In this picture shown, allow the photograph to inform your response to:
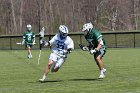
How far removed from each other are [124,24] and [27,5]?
50.1ft

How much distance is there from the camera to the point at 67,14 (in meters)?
71.1

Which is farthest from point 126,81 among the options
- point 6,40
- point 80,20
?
point 80,20

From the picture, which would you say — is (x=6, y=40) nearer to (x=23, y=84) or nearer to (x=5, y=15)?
(x=5, y=15)

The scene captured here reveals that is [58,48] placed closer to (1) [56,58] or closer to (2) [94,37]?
(1) [56,58]

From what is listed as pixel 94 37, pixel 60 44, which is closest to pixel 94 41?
pixel 94 37

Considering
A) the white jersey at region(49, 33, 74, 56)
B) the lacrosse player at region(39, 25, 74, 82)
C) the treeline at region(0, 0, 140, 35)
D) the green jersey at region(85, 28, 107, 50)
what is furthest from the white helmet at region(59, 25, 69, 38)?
the treeline at region(0, 0, 140, 35)

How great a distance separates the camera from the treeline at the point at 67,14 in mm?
70750

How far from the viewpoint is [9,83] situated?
1573cm

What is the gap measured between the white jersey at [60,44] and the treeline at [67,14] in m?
52.7

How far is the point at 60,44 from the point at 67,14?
55235 millimetres

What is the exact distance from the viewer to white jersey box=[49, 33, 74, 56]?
1591 cm

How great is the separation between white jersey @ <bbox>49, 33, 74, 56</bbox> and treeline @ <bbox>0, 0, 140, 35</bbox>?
173ft

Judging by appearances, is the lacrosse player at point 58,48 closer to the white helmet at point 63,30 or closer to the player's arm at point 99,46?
the white helmet at point 63,30

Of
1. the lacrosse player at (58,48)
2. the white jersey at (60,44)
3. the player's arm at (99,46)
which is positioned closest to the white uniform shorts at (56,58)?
the lacrosse player at (58,48)
